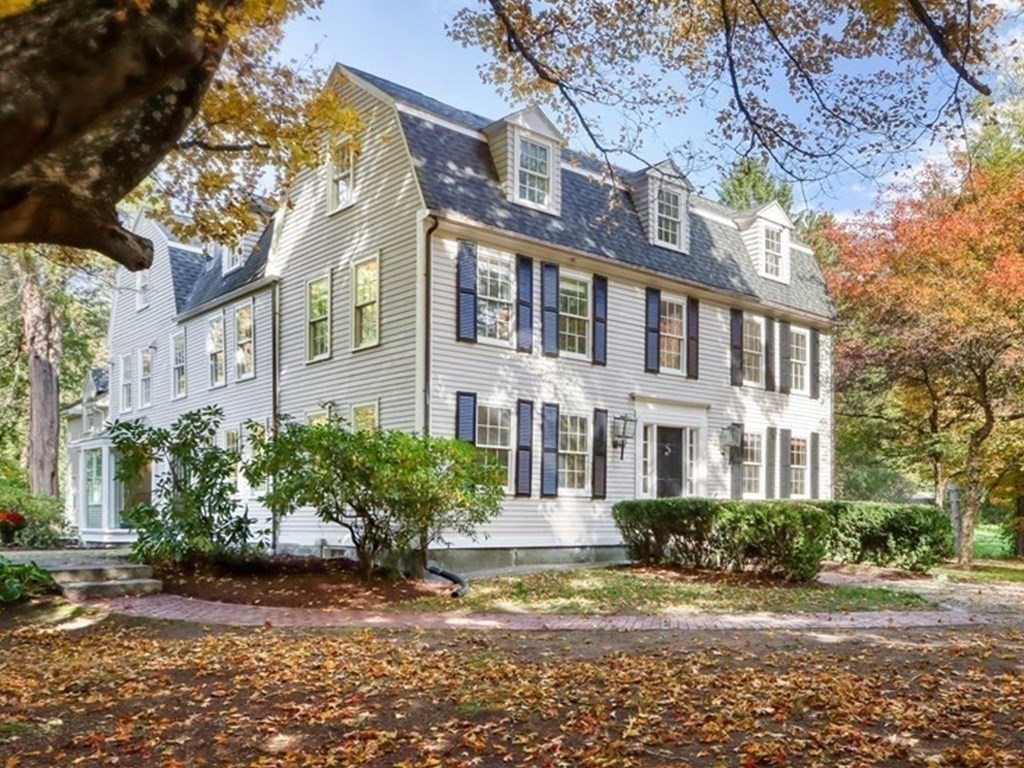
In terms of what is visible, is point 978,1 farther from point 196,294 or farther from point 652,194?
point 196,294

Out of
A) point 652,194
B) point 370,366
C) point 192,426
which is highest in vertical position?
point 652,194

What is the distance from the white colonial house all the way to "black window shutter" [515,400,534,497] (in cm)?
2

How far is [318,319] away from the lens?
47.2 feet

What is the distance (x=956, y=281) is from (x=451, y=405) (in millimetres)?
9099

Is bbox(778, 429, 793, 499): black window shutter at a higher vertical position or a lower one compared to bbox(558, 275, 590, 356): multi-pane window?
lower

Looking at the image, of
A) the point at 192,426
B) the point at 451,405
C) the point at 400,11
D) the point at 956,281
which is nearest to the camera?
the point at 400,11

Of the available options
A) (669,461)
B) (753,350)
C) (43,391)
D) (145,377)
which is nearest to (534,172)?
(669,461)

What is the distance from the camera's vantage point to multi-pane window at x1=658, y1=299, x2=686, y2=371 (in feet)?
50.2

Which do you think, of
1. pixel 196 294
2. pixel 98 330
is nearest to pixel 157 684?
pixel 196 294

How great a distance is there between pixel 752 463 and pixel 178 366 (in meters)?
12.8

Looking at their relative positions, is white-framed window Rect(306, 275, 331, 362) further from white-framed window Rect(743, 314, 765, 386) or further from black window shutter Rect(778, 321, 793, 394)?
black window shutter Rect(778, 321, 793, 394)

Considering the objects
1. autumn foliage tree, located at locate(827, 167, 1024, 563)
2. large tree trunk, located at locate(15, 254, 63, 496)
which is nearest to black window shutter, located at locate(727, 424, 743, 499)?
autumn foliage tree, located at locate(827, 167, 1024, 563)

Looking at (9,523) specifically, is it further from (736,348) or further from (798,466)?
(798,466)

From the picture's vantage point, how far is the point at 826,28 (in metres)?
6.92
